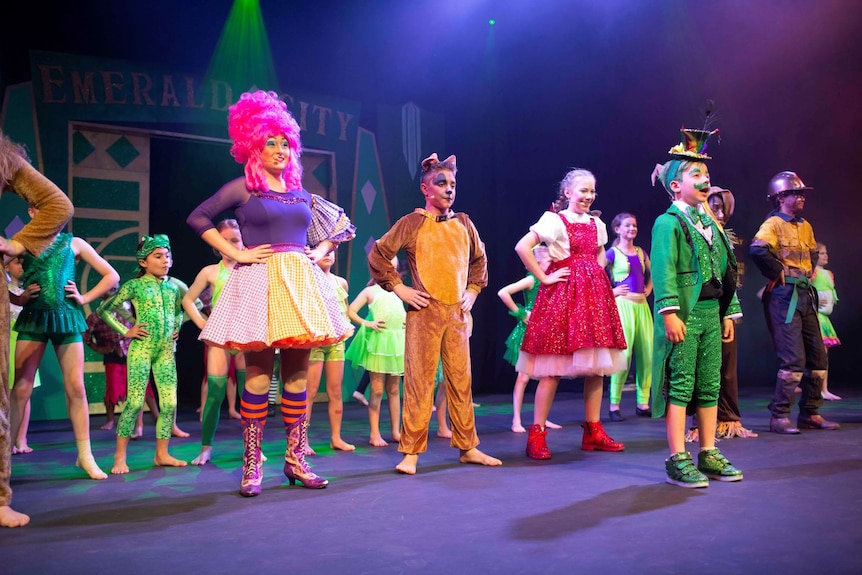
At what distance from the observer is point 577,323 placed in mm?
4539

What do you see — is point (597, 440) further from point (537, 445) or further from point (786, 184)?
point (786, 184)

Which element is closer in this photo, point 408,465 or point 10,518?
point 10,518

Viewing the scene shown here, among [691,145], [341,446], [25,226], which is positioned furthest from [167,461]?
[691,145]

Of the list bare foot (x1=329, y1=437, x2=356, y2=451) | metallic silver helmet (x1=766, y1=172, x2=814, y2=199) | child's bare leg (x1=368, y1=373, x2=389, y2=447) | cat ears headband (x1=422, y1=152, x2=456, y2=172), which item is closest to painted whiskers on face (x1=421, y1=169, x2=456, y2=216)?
cat ears headband (x1=422, y1=152, x2=456, y2=172)

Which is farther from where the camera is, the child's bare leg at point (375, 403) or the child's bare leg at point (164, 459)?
the child's bare leg at point (375, 403)

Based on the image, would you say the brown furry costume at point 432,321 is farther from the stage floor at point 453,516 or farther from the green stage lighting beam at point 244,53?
→ the green stage lighting beam at point 244,53

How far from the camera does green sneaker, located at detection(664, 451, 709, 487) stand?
3428 millimetres

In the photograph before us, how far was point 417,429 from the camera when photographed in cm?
404

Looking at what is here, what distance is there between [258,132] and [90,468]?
1983 millimetres

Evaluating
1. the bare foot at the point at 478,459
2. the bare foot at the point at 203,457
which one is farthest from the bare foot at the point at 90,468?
the bare foot at the point at 478,459

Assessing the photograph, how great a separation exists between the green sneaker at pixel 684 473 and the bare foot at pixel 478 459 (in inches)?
38.5

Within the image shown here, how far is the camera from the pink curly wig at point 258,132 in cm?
350

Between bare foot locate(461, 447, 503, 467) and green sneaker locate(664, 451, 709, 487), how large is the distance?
38.5 inches

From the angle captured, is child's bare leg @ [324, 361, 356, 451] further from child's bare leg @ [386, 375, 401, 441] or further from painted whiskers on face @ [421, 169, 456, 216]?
painted whiskers on face @ [421, 169, 456, 216]
